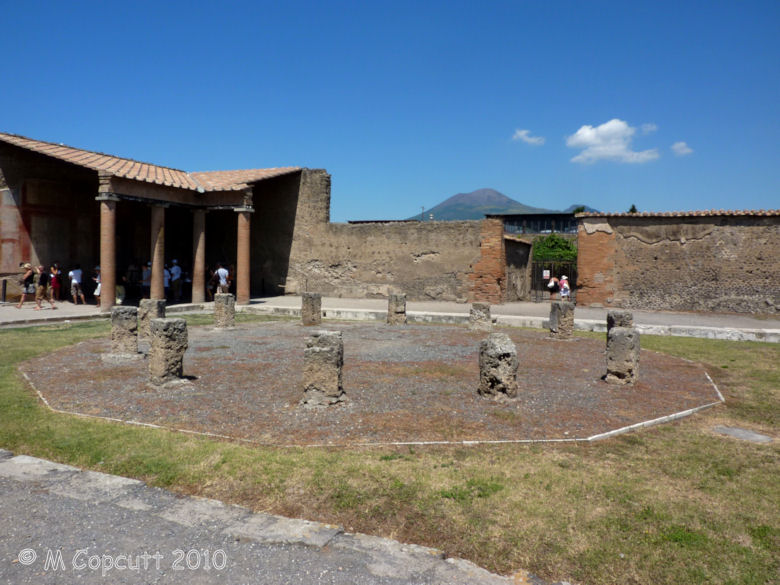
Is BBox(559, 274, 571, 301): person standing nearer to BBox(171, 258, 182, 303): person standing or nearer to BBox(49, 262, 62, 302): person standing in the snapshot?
BBox(171, 258, 182, 303): person standing

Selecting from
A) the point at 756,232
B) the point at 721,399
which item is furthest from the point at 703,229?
the point at 721,399

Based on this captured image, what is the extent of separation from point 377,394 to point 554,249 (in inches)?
1460

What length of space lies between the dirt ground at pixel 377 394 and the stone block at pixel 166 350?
0.20 metres

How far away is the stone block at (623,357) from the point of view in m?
6.71

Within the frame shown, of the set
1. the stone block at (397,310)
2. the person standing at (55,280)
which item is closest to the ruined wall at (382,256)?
the stone block at (397,310)

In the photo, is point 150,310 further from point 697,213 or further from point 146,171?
point 697,213

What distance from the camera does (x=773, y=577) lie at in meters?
Result: 2.59

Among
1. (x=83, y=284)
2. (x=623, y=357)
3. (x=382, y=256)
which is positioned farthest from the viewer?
(x=382, y=256)

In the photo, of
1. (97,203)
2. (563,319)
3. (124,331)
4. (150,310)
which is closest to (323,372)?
(124,331)

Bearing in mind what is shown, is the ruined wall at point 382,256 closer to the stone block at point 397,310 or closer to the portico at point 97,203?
the portico at point 97,203

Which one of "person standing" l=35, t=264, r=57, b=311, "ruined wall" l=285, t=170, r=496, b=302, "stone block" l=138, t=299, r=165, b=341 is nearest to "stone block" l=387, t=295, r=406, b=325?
"stone block" l=138, t=299, r=165, b=341

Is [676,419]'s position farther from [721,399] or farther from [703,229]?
[703,229]

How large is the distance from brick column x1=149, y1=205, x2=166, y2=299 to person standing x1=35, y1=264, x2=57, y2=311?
8.32 feet

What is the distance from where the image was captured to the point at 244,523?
3051 mm
